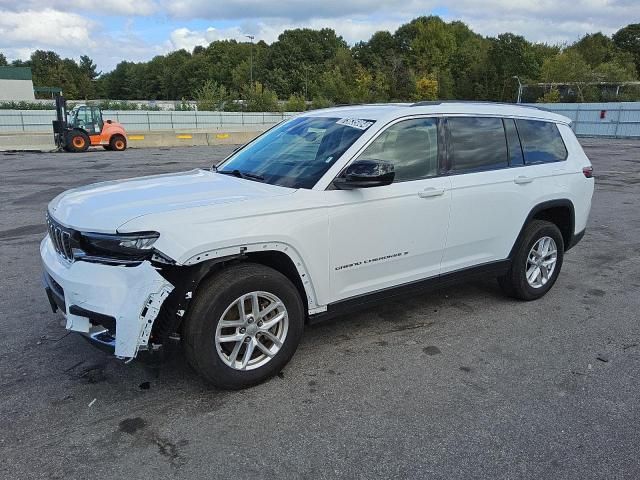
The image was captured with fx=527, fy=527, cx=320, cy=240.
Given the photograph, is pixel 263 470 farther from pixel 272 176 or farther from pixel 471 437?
pixel 272 176

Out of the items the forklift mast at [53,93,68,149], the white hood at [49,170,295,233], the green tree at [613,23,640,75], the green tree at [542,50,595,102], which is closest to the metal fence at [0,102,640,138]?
the forklift mast at [53,93,68,149]

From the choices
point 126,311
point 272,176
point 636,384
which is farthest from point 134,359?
Result: point 636,384

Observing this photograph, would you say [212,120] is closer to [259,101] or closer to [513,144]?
[259,101]

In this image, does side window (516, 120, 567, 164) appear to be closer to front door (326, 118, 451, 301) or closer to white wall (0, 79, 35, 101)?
front door (326, 118, 451, 301)

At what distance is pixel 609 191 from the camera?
12727 millimetres

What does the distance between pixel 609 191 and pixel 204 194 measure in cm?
1207

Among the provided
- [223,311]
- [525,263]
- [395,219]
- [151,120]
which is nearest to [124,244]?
[223,311]

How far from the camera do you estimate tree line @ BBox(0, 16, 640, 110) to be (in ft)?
258

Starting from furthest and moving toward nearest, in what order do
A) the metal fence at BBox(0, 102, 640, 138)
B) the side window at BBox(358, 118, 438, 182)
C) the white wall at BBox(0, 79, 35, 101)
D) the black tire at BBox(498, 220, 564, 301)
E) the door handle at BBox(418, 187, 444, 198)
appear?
1. the white wall at BBox(0, 79, 35, 101)
2. the metal fence at BBox(0, 102, 640, 138)
3. the black tire at BBox(498, 220, 564, 301)
4. the door handle at BBox(418, 187, 444, 198)
5. the side window at BBox(358, 118, 438, 182)

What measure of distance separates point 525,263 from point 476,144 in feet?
4.17

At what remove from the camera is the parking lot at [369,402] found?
278 centimetres

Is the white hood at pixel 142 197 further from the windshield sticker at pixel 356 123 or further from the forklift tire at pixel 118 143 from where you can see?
the forklift tire at pixel 118 143

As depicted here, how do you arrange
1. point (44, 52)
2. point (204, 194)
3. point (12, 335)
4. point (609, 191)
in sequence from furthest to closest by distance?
point (44, 52) < point (609, 191) < point (12, 335) < point (204, 194)

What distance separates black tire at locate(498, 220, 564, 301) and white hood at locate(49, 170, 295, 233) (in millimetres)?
2523
